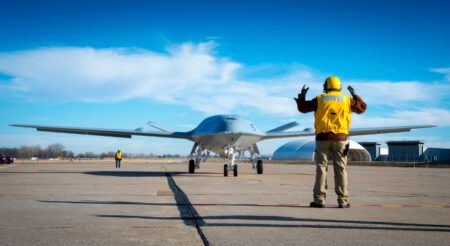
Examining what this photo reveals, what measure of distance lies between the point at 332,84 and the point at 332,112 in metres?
0.58

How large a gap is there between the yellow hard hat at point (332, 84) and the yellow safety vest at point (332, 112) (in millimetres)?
170

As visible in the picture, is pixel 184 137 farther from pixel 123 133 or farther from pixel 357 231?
pixel 357 231

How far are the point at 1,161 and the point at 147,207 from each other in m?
57.9

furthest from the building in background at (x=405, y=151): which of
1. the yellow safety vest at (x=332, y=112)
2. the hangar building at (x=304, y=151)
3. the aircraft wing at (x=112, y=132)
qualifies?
the yellow safety vest at (x=332, y=112)

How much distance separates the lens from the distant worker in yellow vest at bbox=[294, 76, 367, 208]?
8273 mm

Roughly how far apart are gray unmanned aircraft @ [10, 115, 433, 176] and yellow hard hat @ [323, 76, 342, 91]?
38.9ft

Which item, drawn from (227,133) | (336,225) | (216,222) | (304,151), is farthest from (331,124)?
(304,151)

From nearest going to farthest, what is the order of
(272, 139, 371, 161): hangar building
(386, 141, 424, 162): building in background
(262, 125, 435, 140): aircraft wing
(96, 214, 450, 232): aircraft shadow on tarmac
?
(96, 214, 450, 232): aircraft shadow on tarmac
(262, 125, 435, 140): aircraft wing
(272, 139, 371, 161): hangar building
(386, 141, 424, 162): building in background

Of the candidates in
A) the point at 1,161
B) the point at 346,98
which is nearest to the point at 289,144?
the point at 1,161

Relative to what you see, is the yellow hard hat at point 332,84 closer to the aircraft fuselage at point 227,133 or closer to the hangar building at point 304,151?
the aircraft fuselage at point 227,133

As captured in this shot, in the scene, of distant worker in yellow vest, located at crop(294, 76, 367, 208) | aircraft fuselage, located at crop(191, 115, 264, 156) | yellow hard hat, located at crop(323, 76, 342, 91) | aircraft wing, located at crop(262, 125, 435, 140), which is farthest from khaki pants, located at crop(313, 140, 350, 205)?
aircraft wing, located at crop(262, 125, 435, 140)

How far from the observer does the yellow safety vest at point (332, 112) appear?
828 centimetres

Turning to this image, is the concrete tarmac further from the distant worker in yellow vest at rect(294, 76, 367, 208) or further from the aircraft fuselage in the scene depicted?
the aircraft fuselage

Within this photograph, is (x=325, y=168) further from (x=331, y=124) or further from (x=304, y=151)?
(x=304, y=151)
